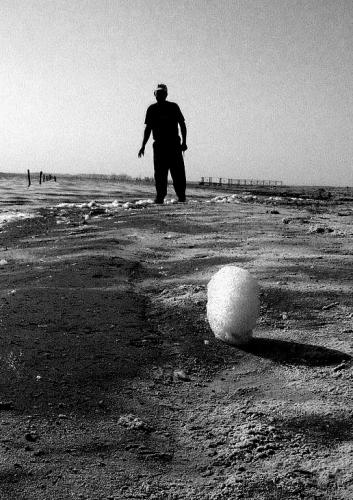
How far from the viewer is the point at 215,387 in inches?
94.5

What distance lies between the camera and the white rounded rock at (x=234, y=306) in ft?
9.18

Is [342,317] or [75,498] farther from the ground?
[342,317]

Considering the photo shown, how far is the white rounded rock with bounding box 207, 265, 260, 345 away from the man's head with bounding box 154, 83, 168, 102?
7506mm

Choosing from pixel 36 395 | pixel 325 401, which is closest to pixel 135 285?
pixel 36 395

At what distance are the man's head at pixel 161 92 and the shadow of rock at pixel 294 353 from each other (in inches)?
305

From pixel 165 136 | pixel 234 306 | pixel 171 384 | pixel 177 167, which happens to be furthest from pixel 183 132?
pixel 171 384

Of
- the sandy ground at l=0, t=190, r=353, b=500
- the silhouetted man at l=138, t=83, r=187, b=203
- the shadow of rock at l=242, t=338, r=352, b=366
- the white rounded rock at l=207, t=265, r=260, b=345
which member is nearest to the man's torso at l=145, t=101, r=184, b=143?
the silhouetted man at l=138, t=83, r=187, b=203

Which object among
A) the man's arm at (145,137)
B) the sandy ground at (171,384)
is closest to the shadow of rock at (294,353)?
the sandy ground at (171,384)

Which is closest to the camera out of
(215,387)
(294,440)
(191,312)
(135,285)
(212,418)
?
(294,440)

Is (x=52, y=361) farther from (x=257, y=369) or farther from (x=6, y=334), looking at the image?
(x=257, y=369)

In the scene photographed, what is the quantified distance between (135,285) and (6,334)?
1.37 meters

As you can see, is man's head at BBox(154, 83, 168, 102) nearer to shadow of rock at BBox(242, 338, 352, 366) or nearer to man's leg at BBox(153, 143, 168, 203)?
man's leg at BBox(153, 143, 168, 203)

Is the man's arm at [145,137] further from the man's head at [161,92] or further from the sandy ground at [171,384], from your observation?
the sandy ground at [171,384]

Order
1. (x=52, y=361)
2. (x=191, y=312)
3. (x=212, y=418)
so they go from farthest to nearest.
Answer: (x=191, y=312), (x=52, y=361), (x=212, y=418)
